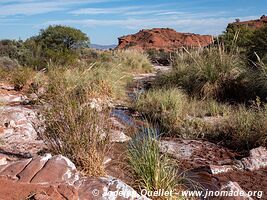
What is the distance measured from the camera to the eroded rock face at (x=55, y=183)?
390 centimetres

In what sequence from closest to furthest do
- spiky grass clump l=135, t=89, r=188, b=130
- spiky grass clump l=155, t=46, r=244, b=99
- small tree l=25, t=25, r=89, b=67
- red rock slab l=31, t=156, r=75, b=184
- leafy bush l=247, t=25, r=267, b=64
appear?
1. red rock slab l=31, t=156, r=75, b=184
2. spiky grass clump l=135, t=89, r=188, b=130
3. spiky grass clump l=155, t=46, r=244, b=99
4. leafy bush l=247, t=25, r=267, b=64
5. small tree l=25, t=25, r=89, b=67

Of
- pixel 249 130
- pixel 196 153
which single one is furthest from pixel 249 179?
pixel 249 130

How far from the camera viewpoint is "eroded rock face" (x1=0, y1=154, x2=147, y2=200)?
154 inches

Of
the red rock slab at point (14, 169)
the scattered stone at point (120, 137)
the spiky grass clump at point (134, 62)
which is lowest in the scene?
the spiky grass clump at point (134, 62)

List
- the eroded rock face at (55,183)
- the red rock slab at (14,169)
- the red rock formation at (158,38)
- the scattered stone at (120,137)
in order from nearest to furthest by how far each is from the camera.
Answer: the eroded rock face at (55,183)
the red rock slab at (14,169)
the scattered stone at (120,137)
the red rock formation at (158,38)

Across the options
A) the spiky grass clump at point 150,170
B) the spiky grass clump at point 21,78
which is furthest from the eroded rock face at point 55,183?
the spiky grass clump at point 21,78

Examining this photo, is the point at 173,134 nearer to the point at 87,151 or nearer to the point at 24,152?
the point at 24,152

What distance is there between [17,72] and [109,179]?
9033 millimetres

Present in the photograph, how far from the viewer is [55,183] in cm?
407

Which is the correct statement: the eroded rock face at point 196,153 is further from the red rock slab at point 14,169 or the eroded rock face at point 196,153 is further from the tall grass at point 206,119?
the red rock slab at point 14,169

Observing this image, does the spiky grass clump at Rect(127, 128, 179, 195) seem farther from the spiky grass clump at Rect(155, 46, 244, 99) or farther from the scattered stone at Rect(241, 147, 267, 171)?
the spiky grass clump at Rect(155, 46, 244, 99)

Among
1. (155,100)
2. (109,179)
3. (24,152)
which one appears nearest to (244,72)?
(155,100)

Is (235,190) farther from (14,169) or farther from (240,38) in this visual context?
(240,38)

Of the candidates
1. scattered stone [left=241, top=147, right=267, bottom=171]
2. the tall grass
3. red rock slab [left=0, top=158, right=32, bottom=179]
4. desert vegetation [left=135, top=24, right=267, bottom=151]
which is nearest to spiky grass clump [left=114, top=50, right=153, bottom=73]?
desert vegetation [left=135, top=24, right=267, bottom=151]
